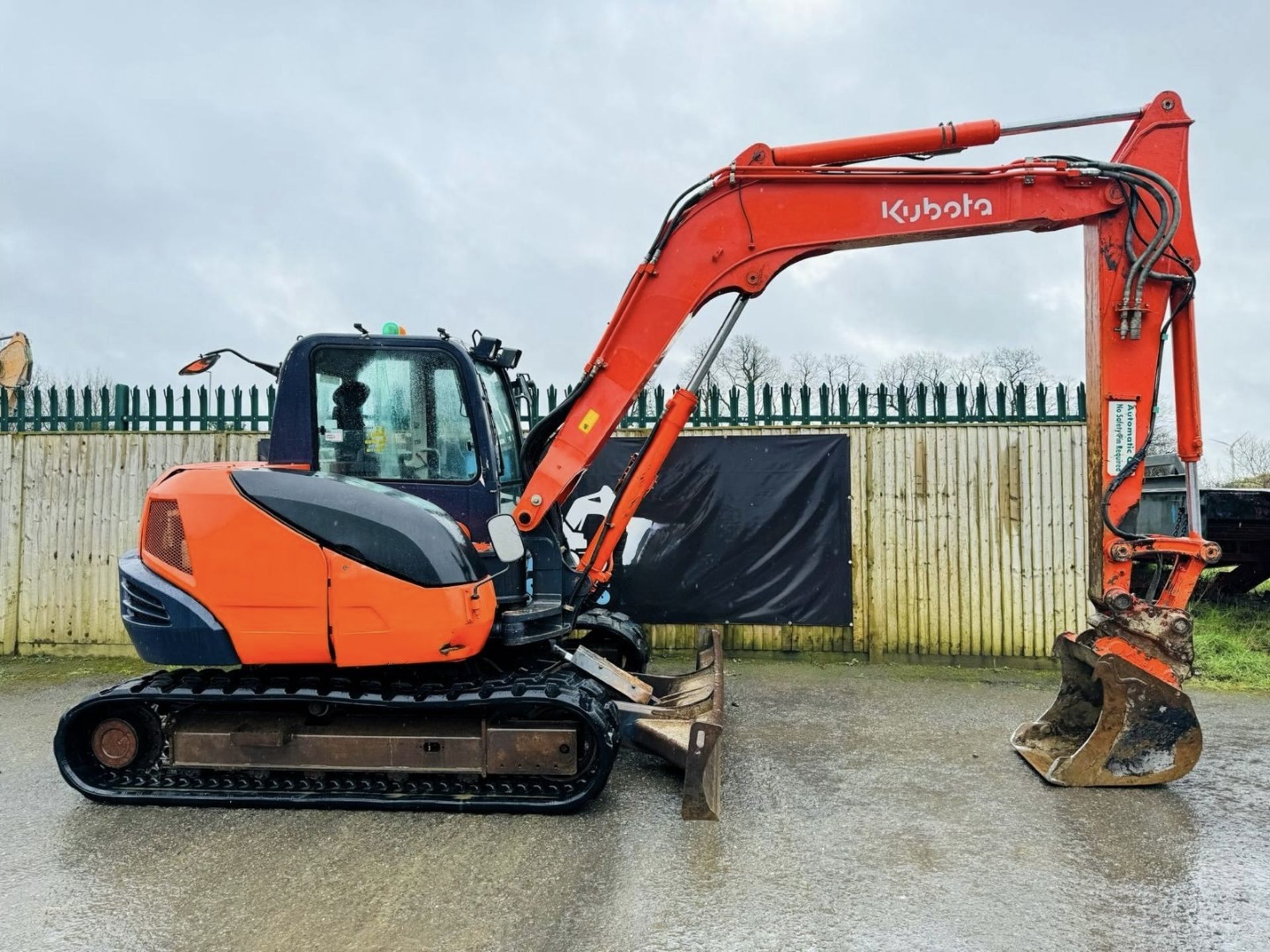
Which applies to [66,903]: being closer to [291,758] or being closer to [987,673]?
[291,758]

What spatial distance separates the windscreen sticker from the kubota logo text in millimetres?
1316

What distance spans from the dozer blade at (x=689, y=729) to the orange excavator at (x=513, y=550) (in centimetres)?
2

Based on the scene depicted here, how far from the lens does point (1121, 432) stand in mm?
4598

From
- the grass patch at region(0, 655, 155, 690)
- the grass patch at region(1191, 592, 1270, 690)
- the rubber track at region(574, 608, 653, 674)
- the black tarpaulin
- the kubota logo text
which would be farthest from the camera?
the black tarpaulin

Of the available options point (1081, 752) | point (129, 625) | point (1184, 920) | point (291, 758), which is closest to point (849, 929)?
point (1184, 920)

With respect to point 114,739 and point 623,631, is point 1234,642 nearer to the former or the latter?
point 623,631

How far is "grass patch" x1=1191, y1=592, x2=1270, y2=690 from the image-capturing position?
6.92 meters

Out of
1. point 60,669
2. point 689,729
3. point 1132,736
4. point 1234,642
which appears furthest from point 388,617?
point 1234,642

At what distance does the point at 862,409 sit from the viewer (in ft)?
25.2

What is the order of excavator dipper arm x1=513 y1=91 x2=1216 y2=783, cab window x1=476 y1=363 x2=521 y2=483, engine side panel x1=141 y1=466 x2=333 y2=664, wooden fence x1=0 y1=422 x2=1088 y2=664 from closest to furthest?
engine side panel x1=141 y1=466 x2=333 y2=664 < excavator dipper arm x1=513 y1=91 x2=1216 y2=783 < cab window x1=476 y1=363 x2=521 y2=483 < wooden fence x1=0 y1=422 x2=1088 y2=664

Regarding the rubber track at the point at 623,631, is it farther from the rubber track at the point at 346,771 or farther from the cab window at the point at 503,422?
the rubber track at the point at 346,771

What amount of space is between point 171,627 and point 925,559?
19.7 feet

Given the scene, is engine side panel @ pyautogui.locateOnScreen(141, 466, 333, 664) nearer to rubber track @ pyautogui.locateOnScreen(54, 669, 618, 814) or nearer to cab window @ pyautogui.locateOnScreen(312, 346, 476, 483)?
rubber track @ pyautogui.locateOnScreen(54, 669, 618, 814)

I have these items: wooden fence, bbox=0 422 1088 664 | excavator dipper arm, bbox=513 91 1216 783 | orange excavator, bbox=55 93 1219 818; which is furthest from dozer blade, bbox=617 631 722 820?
wooden fence, bbox=0 422 1088 664
